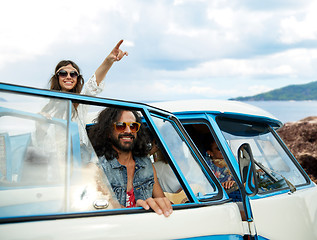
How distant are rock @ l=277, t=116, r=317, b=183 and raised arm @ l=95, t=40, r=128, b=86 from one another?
845 centimetres

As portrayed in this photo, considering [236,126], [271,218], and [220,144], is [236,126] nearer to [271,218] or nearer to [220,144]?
[220,144]

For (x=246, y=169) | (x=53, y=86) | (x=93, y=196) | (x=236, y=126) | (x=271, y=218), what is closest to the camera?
(x=93, y=196)

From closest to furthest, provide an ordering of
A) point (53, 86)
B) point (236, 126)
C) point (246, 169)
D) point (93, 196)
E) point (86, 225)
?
point (86, 225)
point (93, 196)
point (246, 169)
point (53, 86)
point (236, 126)

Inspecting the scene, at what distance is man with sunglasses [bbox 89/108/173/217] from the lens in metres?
2.34

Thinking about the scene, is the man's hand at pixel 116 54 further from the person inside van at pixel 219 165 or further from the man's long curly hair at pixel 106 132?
the man's long curly hair at pixel 106 132

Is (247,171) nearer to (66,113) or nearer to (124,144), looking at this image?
(124,144)

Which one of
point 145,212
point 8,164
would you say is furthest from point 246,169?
point 8,164

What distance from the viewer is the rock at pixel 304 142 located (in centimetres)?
1093

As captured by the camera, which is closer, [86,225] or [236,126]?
[86,225]

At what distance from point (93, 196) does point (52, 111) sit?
0.52m

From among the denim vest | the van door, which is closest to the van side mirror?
the van door

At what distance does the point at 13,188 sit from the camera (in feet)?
6.46

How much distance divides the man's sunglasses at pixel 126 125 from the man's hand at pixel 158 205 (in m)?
0.51

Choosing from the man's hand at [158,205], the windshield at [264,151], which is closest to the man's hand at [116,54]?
the windshield at [264,151]
